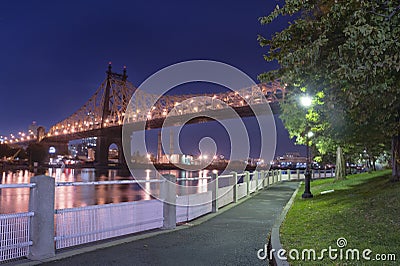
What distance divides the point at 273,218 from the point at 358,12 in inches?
248

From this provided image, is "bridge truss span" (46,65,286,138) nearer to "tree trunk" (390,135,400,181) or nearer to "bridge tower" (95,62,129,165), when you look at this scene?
"bridge tower" (95,62,129,165)

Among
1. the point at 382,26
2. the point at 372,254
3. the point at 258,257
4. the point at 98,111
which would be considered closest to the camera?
the point at 372,254

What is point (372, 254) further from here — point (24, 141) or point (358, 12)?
Answer: point (24, 141)

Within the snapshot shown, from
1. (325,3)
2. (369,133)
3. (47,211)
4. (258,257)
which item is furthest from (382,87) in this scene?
(369,133)

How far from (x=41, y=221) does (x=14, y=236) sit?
43 cm

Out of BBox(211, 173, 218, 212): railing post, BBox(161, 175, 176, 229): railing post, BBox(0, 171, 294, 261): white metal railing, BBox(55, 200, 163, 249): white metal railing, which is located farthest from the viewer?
BBox(211, 173, 218, 212): railing post

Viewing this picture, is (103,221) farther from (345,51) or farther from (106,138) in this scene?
(106,138)

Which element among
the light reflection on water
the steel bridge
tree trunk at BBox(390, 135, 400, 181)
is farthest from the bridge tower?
tree trunk at BBox(390, 135, 400, 181)

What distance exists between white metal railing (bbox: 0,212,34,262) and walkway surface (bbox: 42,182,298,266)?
57cm

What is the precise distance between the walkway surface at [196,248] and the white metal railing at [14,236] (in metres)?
0.57

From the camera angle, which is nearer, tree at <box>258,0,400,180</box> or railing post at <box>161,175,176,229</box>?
tree at <box>258,0,400,180</box>

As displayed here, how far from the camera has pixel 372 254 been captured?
20.7 feet

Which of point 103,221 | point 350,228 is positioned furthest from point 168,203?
point 350,228

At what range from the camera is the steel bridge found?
216 ft
